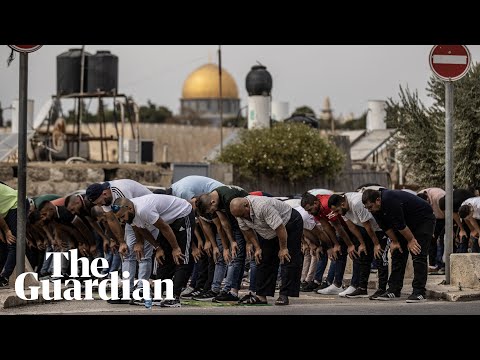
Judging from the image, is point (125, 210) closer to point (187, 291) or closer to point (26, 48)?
point (26, 48)

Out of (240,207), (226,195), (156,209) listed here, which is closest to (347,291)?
(226,195)

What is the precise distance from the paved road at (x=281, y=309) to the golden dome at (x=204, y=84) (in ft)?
365

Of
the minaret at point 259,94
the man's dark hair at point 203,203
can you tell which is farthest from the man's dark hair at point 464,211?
the minaret at point 259,94

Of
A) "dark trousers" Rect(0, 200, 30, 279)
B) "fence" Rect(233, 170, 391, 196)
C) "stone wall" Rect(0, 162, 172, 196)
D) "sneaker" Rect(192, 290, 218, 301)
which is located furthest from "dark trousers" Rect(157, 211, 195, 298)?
"fence" Rect(233, 170, 391, 196)

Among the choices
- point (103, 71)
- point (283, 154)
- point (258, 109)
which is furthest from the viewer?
point (103, 71)

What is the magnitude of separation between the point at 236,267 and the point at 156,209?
5.95ft

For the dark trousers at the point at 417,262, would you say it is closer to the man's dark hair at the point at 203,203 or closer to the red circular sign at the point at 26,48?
the man's dark hair at the point at 203,203

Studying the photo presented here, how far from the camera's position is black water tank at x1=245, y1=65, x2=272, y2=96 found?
39562 mm

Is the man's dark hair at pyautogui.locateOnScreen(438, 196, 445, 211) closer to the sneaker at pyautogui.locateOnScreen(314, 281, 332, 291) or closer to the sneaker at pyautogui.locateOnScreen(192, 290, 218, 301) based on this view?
the sneaker at pyautogui.locateOnScreen(314, 281, 332, 291)

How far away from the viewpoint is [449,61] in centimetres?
1595

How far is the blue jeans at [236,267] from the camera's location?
15.9 meters

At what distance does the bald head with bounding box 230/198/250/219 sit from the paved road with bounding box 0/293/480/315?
111cm
